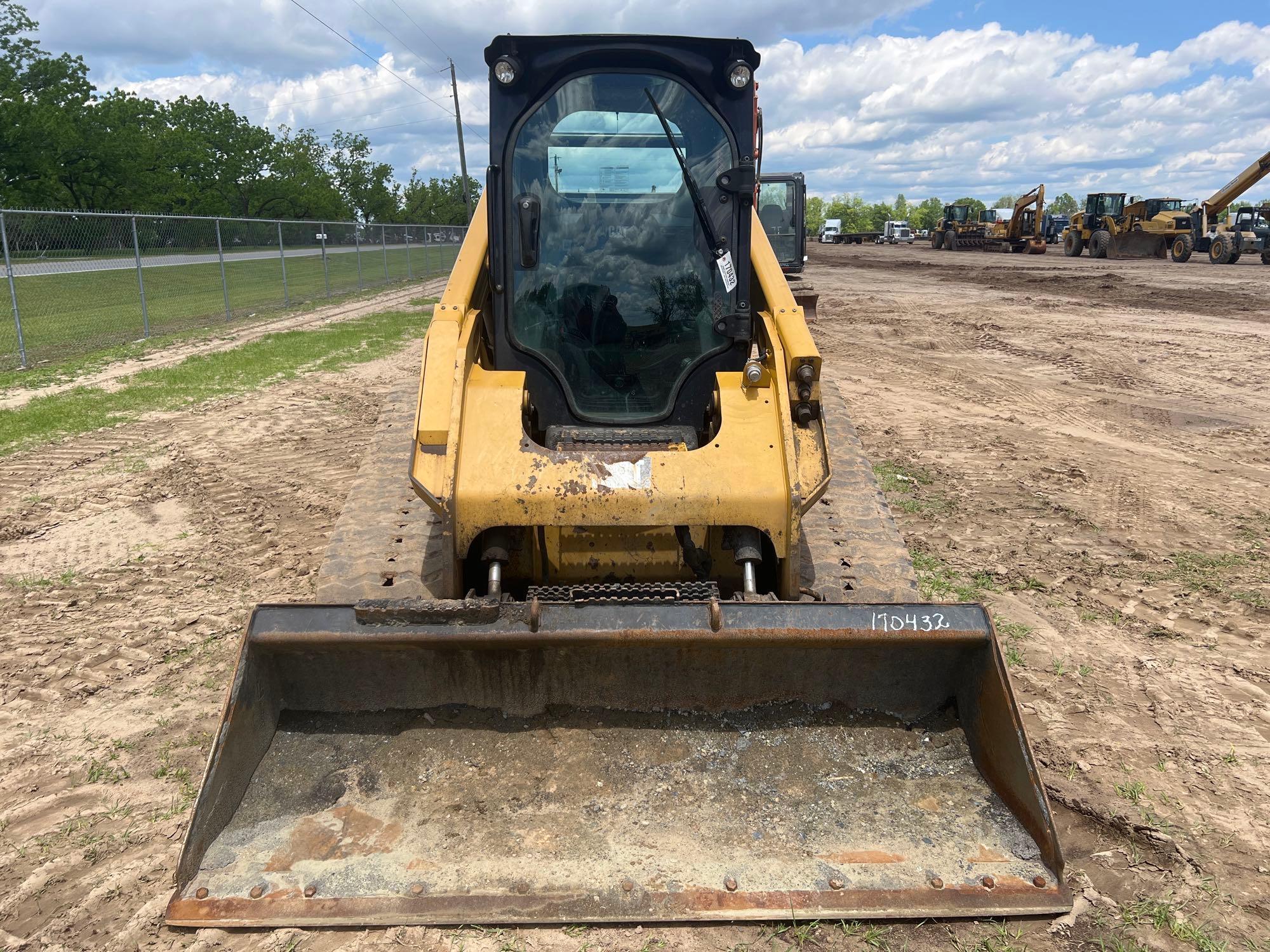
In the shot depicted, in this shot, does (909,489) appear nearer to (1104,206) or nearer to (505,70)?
(505,70)

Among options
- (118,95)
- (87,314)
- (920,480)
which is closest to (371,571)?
(920,480)

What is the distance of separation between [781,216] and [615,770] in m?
14.3

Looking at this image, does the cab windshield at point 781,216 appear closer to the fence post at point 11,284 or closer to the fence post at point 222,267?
the fence post at point 222,267

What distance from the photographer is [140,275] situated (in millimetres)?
14094

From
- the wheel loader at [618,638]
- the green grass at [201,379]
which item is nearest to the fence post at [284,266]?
the green grass at [201,379]

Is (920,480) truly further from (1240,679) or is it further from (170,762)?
(170,762)

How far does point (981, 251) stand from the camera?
45531mm

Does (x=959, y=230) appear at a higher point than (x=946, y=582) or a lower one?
higher

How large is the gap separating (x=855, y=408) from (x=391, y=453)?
585 centimetres

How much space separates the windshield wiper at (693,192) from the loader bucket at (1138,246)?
3548 centimetres

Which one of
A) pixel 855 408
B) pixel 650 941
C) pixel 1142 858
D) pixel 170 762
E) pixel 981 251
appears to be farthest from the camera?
pixel 981 251

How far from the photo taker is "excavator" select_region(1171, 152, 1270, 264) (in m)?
29.8

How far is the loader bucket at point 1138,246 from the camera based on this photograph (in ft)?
109

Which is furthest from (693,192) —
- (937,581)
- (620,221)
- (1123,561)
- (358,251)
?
(358,251)
